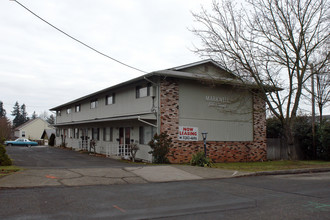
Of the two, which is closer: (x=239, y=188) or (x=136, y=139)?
(x=239, y=188)

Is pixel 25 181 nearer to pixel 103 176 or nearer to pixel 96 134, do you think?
pixel 103 176

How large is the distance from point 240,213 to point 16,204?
482 cm

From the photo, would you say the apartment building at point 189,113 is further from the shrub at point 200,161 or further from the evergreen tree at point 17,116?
the evergreen tree at point 17,116

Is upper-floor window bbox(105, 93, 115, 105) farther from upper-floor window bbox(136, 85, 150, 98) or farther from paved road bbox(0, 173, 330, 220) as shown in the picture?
paved road bbox(0, 173, 330, 220)

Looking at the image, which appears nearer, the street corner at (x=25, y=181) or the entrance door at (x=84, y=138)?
the street corner at (x=25, y=181)

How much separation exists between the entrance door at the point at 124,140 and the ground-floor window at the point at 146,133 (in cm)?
130

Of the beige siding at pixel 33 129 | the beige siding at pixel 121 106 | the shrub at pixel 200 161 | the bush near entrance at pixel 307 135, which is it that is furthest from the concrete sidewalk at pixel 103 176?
the beige siding at pixel 33 129

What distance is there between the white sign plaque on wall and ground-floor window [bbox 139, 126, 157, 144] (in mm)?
1614

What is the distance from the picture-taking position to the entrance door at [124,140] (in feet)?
64.9

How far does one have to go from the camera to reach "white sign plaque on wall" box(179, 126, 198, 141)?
17.8m

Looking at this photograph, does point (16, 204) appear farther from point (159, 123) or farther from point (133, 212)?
point (159, 123)

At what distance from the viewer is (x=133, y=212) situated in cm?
617

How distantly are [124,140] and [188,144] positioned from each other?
5491mm

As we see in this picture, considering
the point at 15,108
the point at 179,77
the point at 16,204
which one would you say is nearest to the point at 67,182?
the point at 16,204
